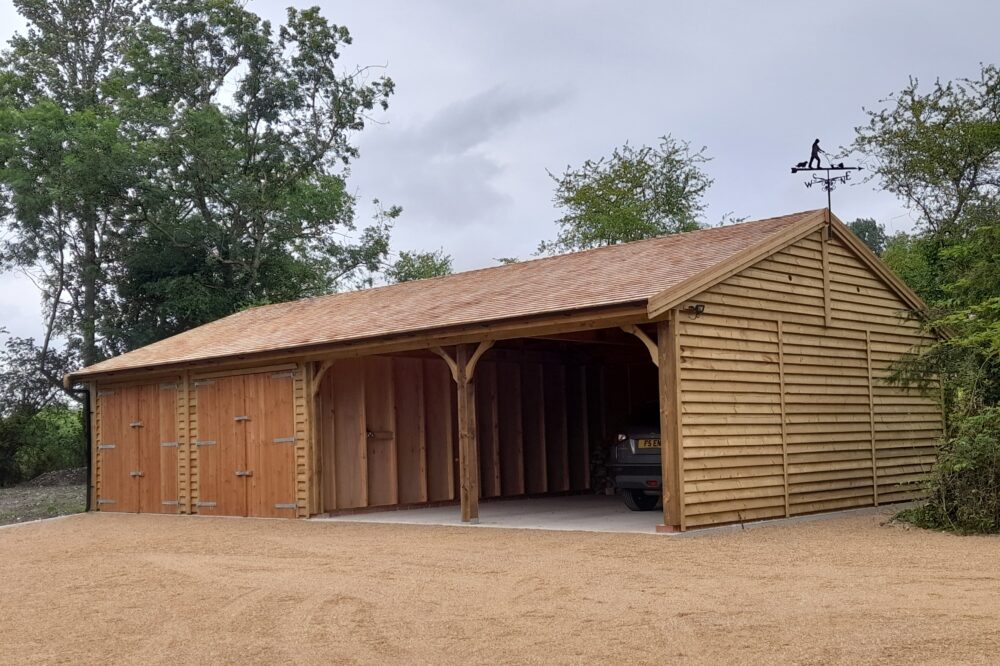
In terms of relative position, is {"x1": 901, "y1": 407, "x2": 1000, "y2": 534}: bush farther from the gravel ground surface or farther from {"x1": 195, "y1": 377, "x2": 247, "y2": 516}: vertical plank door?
{"x1": 195, "y1": 377, "x2": 247, "y2": 516}: vertical plank door

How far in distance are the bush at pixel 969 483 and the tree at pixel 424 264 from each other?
112 ft

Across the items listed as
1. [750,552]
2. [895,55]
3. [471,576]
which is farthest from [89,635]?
[895,55]

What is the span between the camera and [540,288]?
1366 cm

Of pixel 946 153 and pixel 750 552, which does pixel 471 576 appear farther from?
pixel 946 153

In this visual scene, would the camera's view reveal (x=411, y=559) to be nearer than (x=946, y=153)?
Yes

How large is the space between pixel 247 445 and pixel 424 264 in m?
33.2

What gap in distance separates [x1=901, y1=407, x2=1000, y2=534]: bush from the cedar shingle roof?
3.10 meters

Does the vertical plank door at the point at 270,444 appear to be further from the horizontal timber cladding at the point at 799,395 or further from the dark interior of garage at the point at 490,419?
the horizontal timber cladding at the point at 799,395

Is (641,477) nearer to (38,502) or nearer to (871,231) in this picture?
(38,502)

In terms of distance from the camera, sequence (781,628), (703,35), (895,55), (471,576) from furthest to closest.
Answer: (895,55) < (703,35) < (471,576) < (781,628)

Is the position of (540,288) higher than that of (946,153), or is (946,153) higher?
(946,153)

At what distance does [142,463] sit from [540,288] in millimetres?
7921

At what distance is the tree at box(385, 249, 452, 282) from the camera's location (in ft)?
153

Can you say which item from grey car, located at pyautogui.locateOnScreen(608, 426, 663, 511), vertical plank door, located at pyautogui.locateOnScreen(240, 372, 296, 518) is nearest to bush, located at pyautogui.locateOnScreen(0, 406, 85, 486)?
vertical plank door, located at pyautogui.locateOnScreen(240, 372, 296, 518)
